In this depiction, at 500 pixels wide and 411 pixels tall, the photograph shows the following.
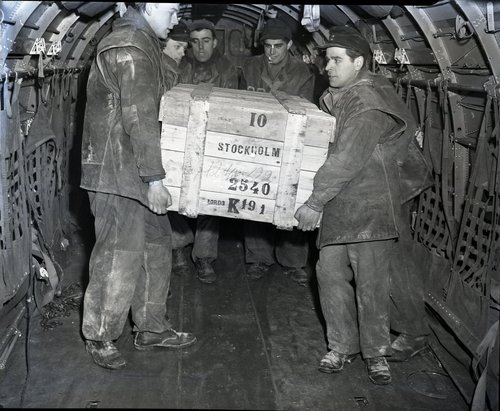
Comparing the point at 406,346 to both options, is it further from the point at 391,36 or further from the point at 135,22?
the point at 135,22

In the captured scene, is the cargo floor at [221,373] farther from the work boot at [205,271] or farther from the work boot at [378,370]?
the work boot at [205,271]

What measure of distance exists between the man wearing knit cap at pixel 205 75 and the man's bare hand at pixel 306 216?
7.51 ft

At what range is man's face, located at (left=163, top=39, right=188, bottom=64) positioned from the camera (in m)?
4.62

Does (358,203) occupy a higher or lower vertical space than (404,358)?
higher

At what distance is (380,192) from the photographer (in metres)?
3.72

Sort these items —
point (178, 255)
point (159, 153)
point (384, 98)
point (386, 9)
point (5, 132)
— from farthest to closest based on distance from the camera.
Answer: point (178, 255) < point (386, 9) < point (5, 132) < point (384, 98) < point (159, 153)

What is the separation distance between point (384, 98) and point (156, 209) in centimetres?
163

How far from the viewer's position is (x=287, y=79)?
5949mm

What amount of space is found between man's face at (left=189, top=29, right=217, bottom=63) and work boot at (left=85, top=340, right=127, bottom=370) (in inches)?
138

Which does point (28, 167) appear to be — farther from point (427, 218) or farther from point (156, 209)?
point (427, 218)

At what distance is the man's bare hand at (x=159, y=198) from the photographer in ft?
11.3

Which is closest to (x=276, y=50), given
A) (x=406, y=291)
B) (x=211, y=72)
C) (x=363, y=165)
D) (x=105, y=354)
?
(x=211, y=72)

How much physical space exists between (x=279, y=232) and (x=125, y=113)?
2.98 meters

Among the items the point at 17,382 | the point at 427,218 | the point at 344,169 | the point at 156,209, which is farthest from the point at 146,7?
A: the point at 427,218
